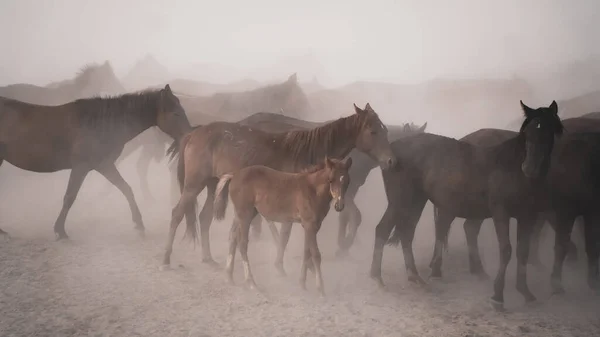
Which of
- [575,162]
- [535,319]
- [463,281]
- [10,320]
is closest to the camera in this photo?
[10,320]

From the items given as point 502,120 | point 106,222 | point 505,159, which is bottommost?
point 106,222

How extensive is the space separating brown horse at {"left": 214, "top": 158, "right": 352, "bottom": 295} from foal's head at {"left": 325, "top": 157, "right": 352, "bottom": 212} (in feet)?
0.13

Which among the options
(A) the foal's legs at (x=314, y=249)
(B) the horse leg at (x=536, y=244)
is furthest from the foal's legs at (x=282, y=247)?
(B) the horse leg at (x=536, y=244)

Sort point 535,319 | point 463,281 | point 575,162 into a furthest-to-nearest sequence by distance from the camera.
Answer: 1. point 463,281
2. point 575,162
3. point 535,319

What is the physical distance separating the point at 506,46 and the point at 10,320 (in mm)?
4846

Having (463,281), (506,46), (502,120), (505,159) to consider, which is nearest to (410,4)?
(506,46)

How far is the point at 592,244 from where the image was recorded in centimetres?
389

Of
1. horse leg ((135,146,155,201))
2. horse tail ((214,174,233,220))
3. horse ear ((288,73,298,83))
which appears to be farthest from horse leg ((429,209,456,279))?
horse leg ((135,146,155,201))

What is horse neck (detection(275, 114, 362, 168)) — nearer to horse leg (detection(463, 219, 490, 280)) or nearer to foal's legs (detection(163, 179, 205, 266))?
foal's legs (detection(163, 179, 205, 266))

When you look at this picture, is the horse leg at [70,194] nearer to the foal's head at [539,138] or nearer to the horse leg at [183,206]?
the horse leg at [183,206]

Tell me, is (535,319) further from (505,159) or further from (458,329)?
(505,159)

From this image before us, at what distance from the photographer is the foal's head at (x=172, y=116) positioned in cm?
452

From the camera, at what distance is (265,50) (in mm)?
4926

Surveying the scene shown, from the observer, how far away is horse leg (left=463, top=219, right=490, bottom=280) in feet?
13.6
